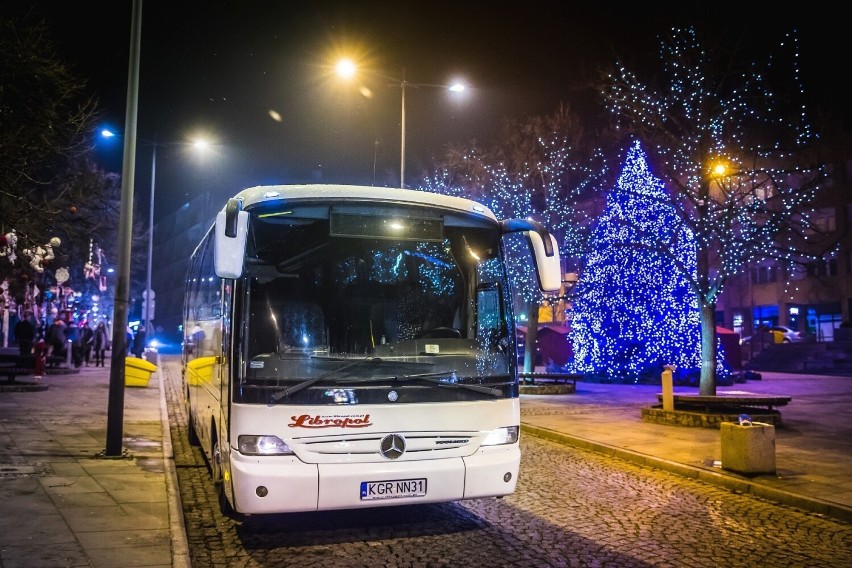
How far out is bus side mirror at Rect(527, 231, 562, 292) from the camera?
6.50m

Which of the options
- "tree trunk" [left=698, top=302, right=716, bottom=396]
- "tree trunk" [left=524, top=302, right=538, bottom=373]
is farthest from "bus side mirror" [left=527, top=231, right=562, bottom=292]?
"tree trunk" [left=524, top=302, right=538, bottom=373]

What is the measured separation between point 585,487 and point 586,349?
1800 cm

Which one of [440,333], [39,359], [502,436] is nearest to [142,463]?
[440,333]

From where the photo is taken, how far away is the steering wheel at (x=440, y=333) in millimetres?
6324

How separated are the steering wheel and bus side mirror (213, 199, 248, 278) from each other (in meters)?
1.71

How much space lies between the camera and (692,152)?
52.9 feet

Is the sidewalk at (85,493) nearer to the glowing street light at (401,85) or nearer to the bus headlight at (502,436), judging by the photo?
the bus headlight at (502,436)

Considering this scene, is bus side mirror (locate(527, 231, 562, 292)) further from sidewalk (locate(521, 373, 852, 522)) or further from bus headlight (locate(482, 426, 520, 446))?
sidewalk (locate(521, 373, 852, 522))

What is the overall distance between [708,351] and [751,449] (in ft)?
25.0

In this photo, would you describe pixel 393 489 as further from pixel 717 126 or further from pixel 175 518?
pixel 717 126

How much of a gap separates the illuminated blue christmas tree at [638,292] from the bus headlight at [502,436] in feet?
58.8

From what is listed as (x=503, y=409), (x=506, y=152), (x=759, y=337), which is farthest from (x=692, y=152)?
(x=759, y=337)

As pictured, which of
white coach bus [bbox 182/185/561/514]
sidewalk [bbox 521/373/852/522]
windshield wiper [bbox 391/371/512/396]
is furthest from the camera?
sidewalk [bbox 521/373/852/522]

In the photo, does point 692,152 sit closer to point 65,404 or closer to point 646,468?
point 646,468
